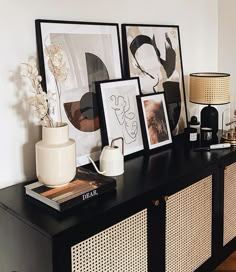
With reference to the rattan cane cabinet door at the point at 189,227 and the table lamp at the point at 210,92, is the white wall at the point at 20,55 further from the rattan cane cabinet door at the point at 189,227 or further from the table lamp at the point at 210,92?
the rattan cane cabinet door at the point at 189,227

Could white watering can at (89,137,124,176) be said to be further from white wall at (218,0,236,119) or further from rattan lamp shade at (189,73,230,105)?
white wall at (218,0,236,119)

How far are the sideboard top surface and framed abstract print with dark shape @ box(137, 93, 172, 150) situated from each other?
64 millimetres

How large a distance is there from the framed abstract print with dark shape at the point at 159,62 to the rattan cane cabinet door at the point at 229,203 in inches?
18.5

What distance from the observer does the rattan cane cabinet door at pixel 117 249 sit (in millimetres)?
1405

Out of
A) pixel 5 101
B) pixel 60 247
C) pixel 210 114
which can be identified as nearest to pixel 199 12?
pixel 210 114

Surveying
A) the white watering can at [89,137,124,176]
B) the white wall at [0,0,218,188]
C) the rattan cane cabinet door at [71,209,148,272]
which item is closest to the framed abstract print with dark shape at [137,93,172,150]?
the white watering can at [89,137,124,176]

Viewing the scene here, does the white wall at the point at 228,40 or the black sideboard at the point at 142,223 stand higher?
the white wall at the point at 228,40

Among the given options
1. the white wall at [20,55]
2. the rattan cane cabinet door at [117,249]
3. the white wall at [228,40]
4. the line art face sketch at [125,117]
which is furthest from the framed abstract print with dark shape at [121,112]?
the white wall at [228,40]

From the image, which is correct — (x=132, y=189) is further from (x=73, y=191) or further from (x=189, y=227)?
(x=189, y=227)

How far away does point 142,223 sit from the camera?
164 centimetres

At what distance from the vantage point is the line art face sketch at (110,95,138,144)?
201 cm

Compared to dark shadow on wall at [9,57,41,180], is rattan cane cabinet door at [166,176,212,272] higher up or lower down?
lower down

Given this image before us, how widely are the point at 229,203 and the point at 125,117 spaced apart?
0.82 meters

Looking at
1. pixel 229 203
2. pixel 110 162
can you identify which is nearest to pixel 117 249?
pixel 110 162
